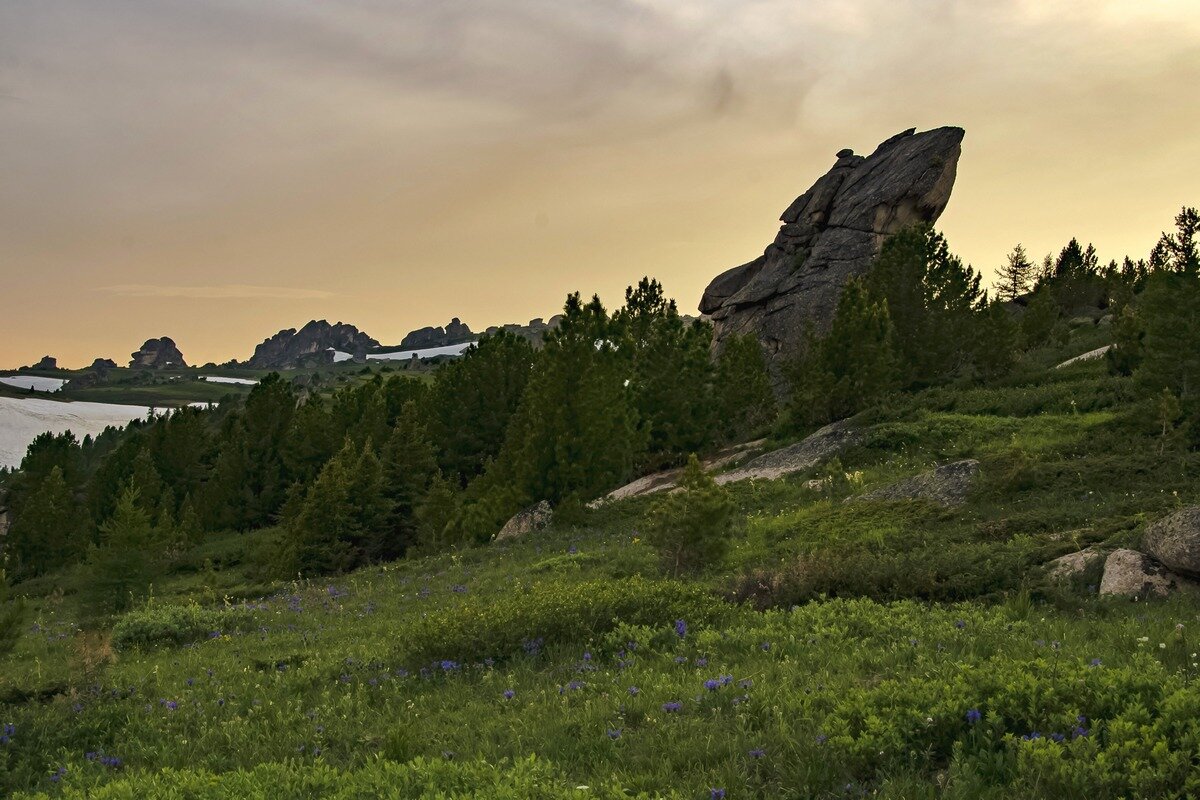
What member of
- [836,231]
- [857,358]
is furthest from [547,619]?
[836,231]

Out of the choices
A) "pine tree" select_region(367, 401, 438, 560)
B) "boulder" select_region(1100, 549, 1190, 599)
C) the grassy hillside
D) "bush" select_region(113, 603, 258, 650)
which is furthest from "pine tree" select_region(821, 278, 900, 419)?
"bush" select_region(113, 603, 258, 650)

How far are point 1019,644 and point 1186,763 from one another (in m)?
3.26

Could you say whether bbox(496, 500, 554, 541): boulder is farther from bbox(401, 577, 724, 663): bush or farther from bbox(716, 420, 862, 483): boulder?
bbox(401, 577, 724, 663): bush

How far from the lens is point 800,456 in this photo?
113 feet

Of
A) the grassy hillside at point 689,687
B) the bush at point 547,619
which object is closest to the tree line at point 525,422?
the grassy hillside at point 689,687

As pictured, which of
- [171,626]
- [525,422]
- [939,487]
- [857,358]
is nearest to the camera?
[171,626]

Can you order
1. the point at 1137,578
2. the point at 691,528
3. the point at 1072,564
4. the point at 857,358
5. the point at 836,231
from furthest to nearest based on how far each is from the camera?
the point at 836,231 → the point at 857,358 → the point at 691,528 → the point at 1072,564 → the point at 1137,578

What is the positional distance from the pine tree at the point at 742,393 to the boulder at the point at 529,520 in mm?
18406

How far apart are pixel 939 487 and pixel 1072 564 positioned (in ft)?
32.0

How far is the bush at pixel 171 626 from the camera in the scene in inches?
577

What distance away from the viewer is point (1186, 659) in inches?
267

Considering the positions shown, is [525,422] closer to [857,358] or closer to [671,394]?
[671,394]

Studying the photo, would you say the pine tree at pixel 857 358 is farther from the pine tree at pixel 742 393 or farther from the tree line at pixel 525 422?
the pine tree at pixel 742 393

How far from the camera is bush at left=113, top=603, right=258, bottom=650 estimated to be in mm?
14664
